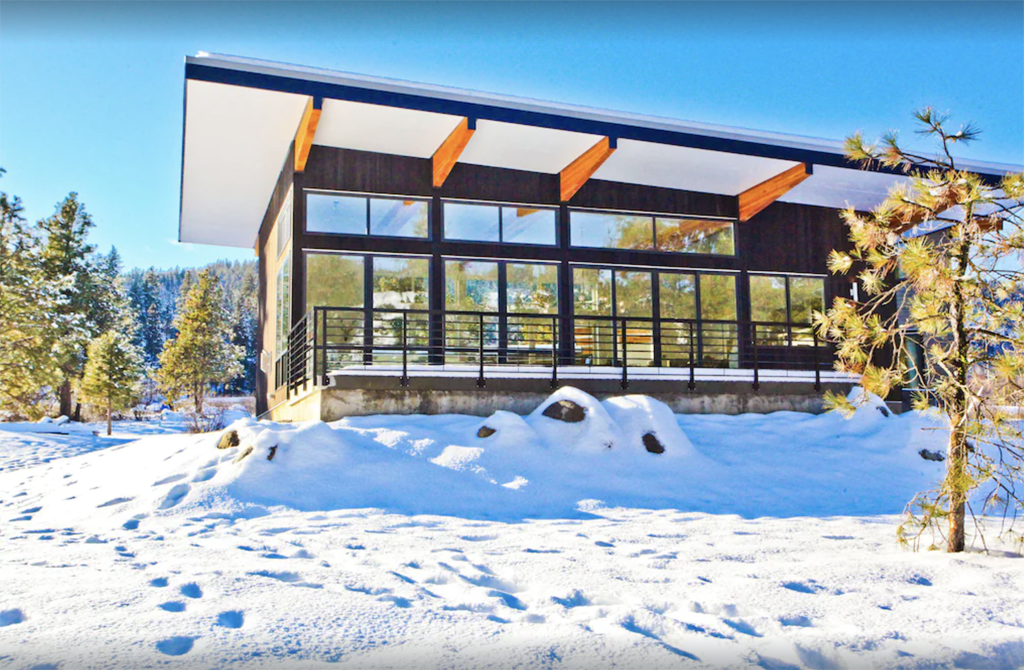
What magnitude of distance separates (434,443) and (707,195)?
8418 mm

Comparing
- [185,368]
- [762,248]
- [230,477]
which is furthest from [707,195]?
[185,368]

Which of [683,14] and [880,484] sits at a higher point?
[683,14]

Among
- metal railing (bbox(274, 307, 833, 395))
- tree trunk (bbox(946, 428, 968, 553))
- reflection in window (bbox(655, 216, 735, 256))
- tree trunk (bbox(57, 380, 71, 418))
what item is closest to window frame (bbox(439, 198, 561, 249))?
metal railing (bbox(274, 307, 833, 395))

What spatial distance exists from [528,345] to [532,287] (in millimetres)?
1061

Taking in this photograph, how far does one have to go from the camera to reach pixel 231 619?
9.87 feet

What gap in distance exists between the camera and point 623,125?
11422 mm

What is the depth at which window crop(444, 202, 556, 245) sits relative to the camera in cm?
1253

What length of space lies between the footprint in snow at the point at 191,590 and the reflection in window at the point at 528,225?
9709mm

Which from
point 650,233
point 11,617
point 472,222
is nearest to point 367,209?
point 472,222

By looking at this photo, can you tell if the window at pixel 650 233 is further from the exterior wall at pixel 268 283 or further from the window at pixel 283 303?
the exterior wall at pixel 268 283

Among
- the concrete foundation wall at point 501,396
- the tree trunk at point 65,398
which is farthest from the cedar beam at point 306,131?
the tree trunk at point 65,398

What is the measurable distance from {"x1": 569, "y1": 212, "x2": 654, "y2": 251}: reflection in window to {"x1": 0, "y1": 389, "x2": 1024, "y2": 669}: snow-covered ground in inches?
187

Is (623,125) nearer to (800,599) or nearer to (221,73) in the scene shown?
(221,73)

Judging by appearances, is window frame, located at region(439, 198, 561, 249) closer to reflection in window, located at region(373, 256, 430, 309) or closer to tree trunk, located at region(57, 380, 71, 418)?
reflection in window, located at region(373, 256, 430, 309)
